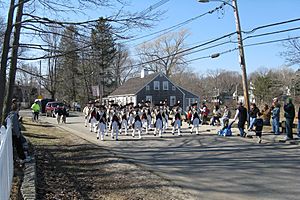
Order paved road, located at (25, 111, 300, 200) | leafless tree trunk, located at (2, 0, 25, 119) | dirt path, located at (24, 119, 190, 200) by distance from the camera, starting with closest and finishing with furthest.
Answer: dirt path, located at (24, 119, 190, 200), paved road, located at (25, 111, 300, 200), leafless tree trunk, located at (2, 0, 25, 119)

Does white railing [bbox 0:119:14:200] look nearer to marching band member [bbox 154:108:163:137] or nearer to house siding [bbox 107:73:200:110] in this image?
marching band member [bbox 154:108:163:137]

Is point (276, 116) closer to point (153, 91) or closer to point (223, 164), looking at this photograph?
point (223, 164)

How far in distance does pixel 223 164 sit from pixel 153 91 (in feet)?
159

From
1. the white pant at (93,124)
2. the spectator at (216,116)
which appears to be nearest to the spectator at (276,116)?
the spectator at (216,116)

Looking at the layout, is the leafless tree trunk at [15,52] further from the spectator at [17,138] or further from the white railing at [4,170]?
the white railing at [4,170]

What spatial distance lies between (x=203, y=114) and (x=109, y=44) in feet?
61.4

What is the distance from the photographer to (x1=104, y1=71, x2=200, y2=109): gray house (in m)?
59.4

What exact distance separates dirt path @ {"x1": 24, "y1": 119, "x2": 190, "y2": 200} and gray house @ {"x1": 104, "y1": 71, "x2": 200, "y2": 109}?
44.6 meters

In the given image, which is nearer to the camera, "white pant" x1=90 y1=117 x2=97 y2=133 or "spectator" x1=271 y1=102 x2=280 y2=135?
"spectator" x1=271 y1=102 x2=280 y2=135

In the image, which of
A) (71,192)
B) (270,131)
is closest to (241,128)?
(270,131)

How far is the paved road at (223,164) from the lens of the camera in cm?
854

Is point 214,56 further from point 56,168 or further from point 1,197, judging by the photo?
point 1,197

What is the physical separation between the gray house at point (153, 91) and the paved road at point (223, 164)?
4017cm

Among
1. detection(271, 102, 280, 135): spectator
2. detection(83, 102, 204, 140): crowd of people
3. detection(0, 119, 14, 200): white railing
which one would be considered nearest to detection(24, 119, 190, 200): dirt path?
detection(0, 119, 14, 200): white railing
